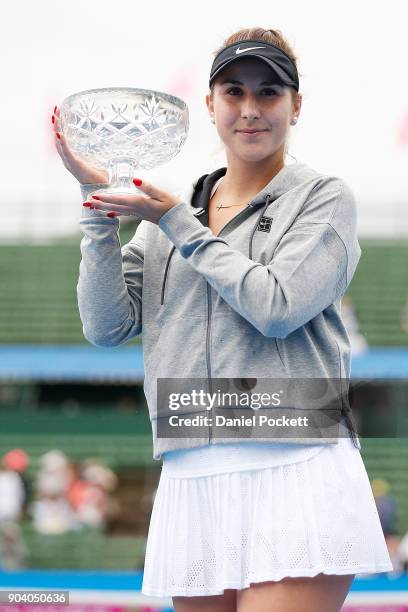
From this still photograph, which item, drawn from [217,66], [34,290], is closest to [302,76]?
[217,66]

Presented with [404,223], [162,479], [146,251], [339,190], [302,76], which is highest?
[302,76]

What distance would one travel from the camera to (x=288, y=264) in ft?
4.14

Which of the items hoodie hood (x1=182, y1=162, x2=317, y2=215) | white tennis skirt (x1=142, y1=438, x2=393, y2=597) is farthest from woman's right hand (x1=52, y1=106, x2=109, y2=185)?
white tennis skirt (x1=142, y1=438, x2=393, y2=597)

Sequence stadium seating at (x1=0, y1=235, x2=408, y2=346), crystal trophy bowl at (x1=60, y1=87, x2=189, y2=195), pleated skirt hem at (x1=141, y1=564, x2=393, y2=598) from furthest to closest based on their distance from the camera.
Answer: stadium seating at (x1=0, y1=235, x2=408, y2=346) → crystal trophy bowl at (x1=60, y1=87, x2=189, y2=195) → pleated skirt hem at (x1=141, y1=564, x2=393, y2=598)

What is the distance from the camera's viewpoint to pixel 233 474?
1282mm

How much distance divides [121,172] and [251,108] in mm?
196

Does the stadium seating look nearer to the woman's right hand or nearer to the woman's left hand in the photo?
the woman's right hand

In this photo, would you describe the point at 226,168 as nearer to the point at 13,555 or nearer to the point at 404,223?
the point at 13,555

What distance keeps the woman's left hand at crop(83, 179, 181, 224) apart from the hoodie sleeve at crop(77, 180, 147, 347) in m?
0.07

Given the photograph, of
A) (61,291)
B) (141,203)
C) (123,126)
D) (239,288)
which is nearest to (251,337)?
(239,288)

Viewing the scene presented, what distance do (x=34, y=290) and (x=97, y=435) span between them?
2407 millimetres

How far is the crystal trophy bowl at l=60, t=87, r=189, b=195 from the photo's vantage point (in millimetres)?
1354

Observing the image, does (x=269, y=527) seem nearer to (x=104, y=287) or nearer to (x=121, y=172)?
(x=104, y=287)

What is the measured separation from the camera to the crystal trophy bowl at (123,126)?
53.3 inches
